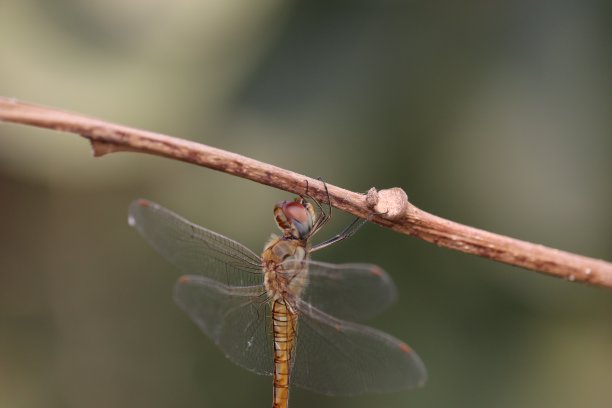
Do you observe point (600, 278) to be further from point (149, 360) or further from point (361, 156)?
point (149, 360)

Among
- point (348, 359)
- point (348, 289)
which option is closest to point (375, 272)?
point (348, 289)

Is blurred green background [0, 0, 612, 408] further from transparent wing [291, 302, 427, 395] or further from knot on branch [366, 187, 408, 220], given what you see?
knot on branch [366, 187, 408, 220]

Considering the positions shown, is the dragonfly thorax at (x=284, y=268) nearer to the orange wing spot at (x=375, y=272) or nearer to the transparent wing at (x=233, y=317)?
the transparent wing at (x=233, y=317)

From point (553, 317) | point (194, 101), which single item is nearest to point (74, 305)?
point (194, 101)

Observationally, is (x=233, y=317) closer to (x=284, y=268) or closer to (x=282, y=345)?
(x=282, y=345)

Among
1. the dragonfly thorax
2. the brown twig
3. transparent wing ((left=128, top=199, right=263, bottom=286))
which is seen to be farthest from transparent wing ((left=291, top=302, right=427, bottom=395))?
the brown twig

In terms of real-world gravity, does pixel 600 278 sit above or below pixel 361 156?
below
